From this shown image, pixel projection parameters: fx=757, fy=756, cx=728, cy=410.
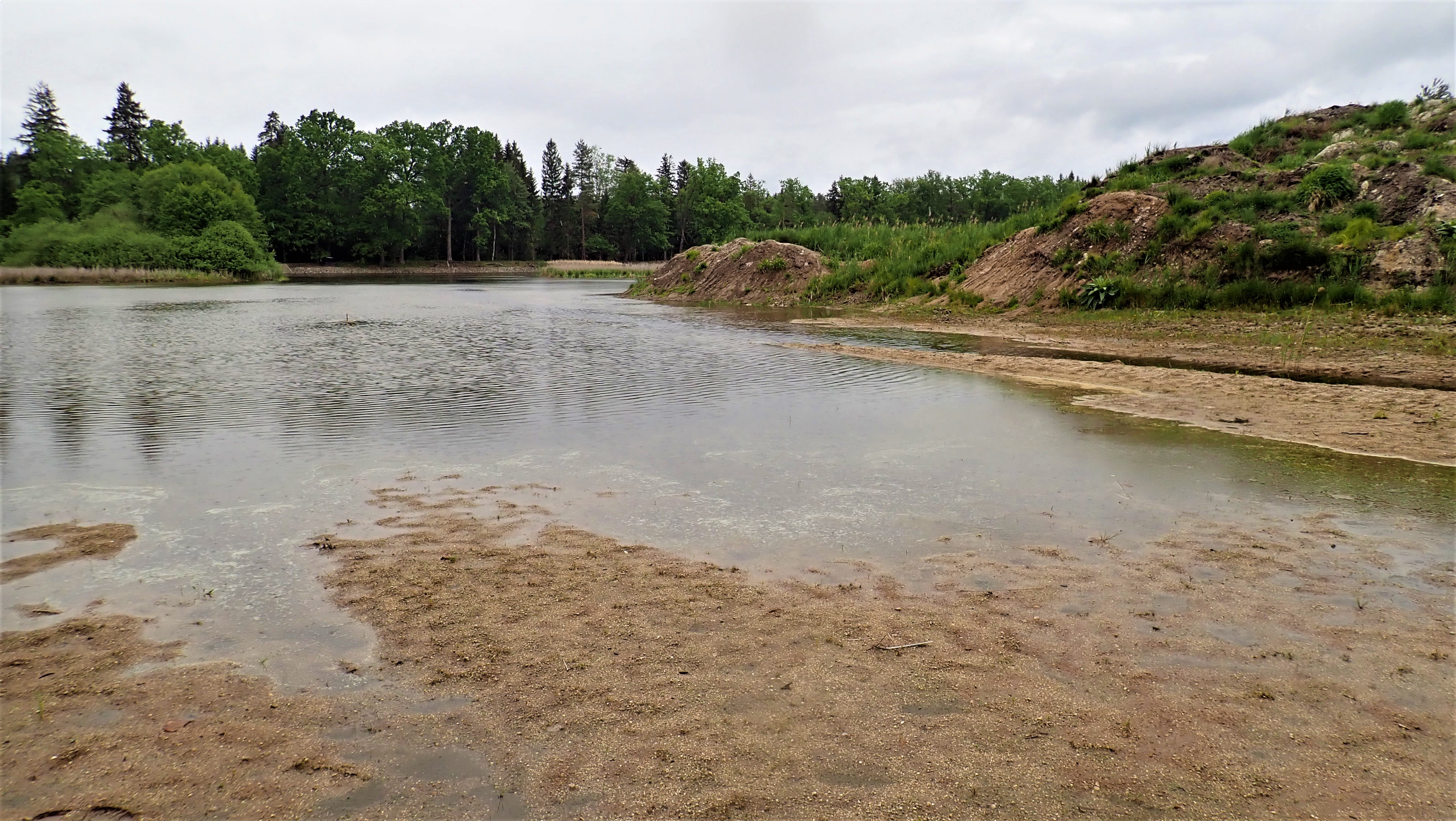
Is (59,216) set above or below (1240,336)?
above

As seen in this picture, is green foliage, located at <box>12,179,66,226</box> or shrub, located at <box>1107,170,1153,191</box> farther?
green foliage, located at <box>12,179,66,226</box>

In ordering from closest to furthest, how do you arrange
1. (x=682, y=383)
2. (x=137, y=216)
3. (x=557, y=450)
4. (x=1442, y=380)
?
(x=557, y=450) < (x=1442, y=380) < (x=682, y=383) < (x=137, y=216)

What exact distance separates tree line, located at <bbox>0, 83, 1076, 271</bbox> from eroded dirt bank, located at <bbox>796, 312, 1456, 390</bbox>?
32026 millimetres

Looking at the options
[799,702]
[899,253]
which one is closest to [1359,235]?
[899,253]

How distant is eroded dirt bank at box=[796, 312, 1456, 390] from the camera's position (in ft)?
42.7

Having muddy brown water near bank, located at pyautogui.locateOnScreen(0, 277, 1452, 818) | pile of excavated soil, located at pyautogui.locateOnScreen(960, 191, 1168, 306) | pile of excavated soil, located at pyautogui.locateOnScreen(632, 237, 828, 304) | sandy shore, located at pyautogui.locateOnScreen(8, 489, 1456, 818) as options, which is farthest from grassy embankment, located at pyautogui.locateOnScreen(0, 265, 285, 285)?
sandy shore, located at pyautogui.locateOnScreen(8, 489, 1456, 818)

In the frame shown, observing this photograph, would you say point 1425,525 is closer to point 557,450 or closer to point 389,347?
point 557,450

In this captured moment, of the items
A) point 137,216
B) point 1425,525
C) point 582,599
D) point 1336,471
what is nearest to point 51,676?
point 582,599

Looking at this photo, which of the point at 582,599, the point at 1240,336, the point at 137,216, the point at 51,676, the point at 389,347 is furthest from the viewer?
the point at 137,216

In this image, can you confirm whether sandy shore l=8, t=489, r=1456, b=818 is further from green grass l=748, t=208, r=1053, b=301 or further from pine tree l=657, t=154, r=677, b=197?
pine tree l=657, t=154, r=677, b=197

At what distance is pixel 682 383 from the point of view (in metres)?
13.8

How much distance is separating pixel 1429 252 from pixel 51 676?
966 inches

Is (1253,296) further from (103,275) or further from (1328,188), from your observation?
(103,275)

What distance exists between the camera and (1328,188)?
68.8 feet
